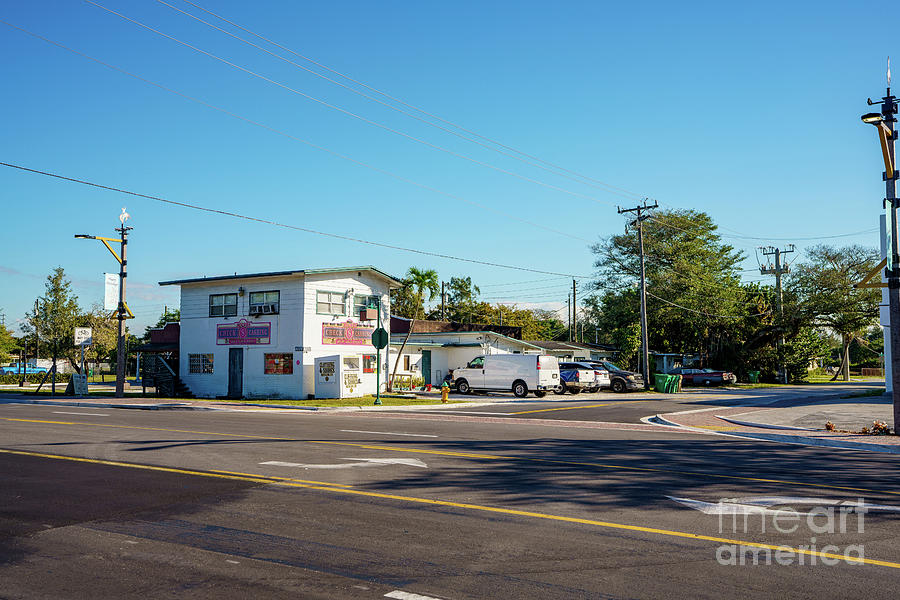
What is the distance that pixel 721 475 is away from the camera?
10203mm

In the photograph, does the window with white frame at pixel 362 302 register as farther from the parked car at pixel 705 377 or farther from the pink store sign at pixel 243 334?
the parked car at pixel 705 377

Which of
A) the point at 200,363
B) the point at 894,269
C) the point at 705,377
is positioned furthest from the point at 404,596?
the point at 705,377

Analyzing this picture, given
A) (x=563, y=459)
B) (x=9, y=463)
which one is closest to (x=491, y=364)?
(x=563, y=459)

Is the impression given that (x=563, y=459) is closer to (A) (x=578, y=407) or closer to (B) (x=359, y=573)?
(B) (x=359, y=573)

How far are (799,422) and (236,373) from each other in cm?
2484

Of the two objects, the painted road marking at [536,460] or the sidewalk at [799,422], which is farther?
the sidewalk at [799,422]

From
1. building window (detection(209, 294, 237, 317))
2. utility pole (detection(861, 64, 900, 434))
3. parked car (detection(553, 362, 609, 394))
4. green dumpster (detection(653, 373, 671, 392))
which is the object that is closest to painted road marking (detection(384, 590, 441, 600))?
utility pole (detection(861, 64, 900, 434))

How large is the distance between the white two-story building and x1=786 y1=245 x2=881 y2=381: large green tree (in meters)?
36.2

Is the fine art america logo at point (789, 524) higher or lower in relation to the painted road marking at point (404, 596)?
lower

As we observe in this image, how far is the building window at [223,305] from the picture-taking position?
34.4m

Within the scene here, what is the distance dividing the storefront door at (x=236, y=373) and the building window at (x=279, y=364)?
158 centimetres

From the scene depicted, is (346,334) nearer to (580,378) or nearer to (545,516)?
(580,378)

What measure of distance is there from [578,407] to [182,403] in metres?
16.5

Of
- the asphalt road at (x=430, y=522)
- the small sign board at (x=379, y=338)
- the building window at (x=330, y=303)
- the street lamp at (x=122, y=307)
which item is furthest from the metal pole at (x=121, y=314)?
the asphalt road at (x=430, y=522)
